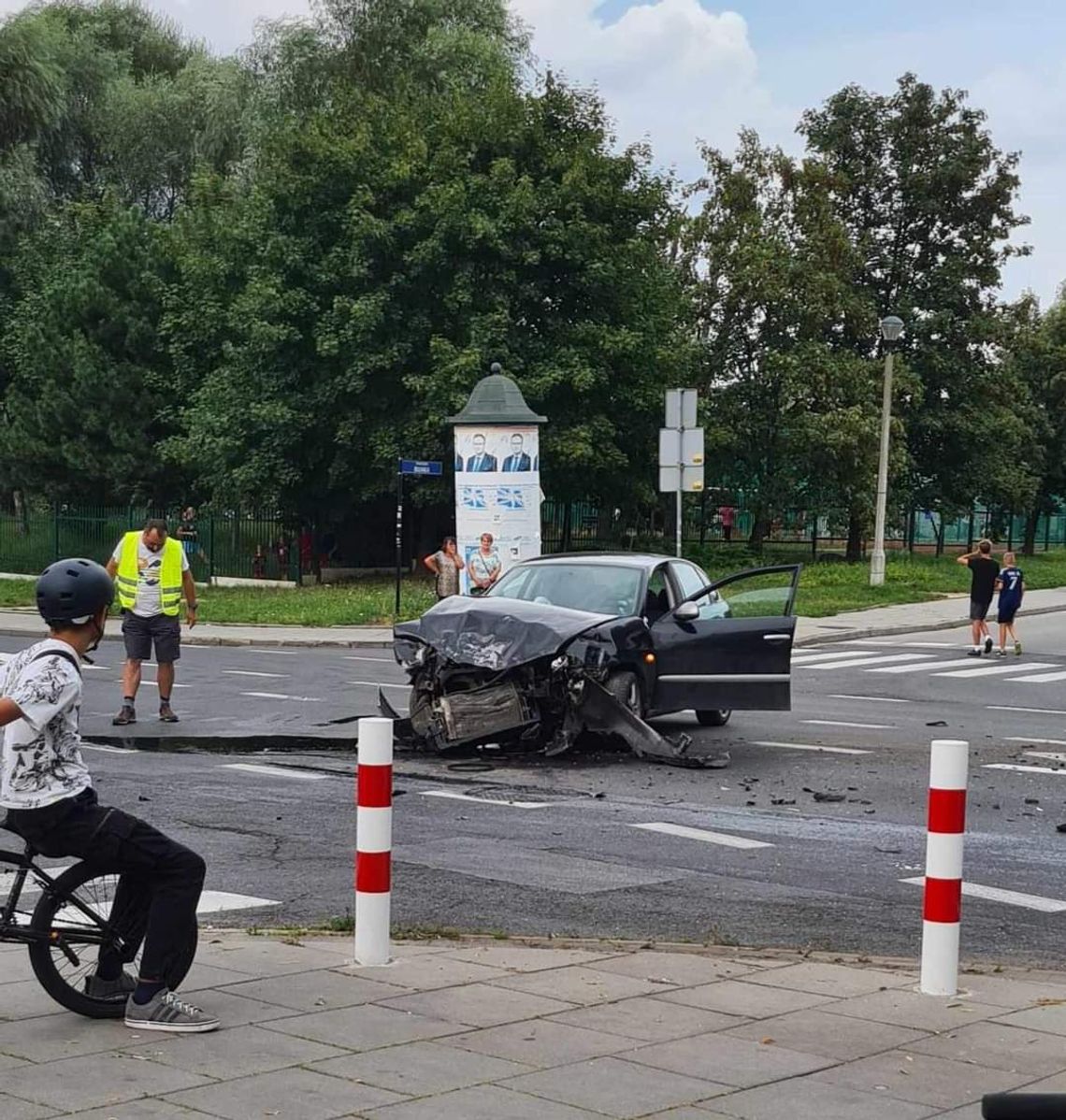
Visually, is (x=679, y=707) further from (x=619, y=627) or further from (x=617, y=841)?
(x=617, y=841)

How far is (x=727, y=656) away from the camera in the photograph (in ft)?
45.8

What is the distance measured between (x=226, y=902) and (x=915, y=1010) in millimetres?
3327

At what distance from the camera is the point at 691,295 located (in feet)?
147

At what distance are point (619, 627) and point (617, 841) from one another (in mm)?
4056

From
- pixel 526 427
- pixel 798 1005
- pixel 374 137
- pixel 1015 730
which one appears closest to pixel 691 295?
pixel 374 137

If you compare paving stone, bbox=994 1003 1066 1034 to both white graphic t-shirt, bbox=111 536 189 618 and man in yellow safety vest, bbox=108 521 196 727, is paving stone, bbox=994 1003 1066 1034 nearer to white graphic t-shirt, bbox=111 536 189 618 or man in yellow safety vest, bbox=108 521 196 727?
man in yellow safety vest, bbox=108 521 196 727

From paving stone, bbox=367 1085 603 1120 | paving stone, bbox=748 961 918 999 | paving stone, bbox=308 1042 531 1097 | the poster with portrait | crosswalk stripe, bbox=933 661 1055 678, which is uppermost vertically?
the poster with portrait

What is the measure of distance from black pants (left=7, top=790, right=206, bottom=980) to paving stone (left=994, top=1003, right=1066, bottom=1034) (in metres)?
2.72

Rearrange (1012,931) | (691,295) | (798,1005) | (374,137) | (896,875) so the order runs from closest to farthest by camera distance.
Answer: (798,1005), (1012,931), (896,875), (374,137), (691,295)

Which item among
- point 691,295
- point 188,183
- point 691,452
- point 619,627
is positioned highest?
point 188,183

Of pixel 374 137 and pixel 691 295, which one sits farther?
pixel 691 295

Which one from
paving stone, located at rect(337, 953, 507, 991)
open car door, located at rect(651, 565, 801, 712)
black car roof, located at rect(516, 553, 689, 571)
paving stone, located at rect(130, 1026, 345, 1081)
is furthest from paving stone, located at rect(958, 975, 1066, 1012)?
black car roof, located at rect(516, 553, 689, 571)

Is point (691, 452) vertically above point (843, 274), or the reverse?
point (843, 274)

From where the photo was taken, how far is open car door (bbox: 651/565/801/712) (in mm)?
13906
